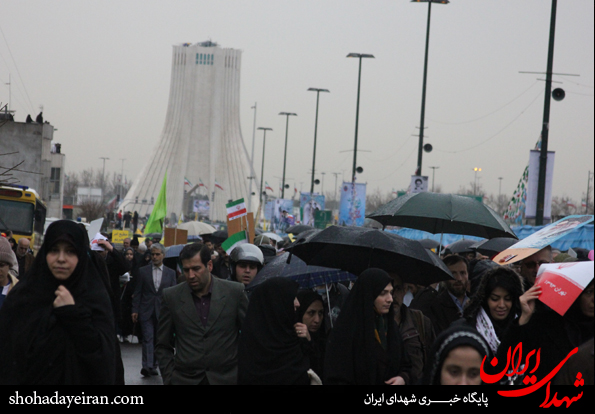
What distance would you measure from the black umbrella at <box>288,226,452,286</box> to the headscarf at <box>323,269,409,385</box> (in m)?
1.33

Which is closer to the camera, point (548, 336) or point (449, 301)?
Answer: point (548, 336)

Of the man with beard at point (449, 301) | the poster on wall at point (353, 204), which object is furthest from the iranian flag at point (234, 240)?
the poster on wall at point (353, 204)

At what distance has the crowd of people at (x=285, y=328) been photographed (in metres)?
3.69

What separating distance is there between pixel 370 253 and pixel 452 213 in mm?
2031

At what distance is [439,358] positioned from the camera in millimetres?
3572

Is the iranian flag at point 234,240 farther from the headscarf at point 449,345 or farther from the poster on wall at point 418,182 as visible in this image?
the poster on wall at point 418,182

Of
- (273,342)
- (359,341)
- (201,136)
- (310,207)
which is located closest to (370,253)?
(273,342)

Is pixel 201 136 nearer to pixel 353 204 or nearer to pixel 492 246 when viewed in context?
pixel 353 204

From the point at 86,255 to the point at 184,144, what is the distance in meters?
96.6

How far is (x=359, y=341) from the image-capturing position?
4.32m

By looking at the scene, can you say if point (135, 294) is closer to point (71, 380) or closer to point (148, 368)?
point (148, 368)

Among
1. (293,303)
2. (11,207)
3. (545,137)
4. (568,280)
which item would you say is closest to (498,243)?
(545,137)

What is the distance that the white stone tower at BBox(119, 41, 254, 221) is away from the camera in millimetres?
97438

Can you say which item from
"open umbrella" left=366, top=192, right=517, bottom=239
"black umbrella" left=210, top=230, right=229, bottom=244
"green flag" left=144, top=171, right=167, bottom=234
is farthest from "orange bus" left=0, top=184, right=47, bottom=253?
"open umbrella" left=366, top=192, right=517, bottom=239
